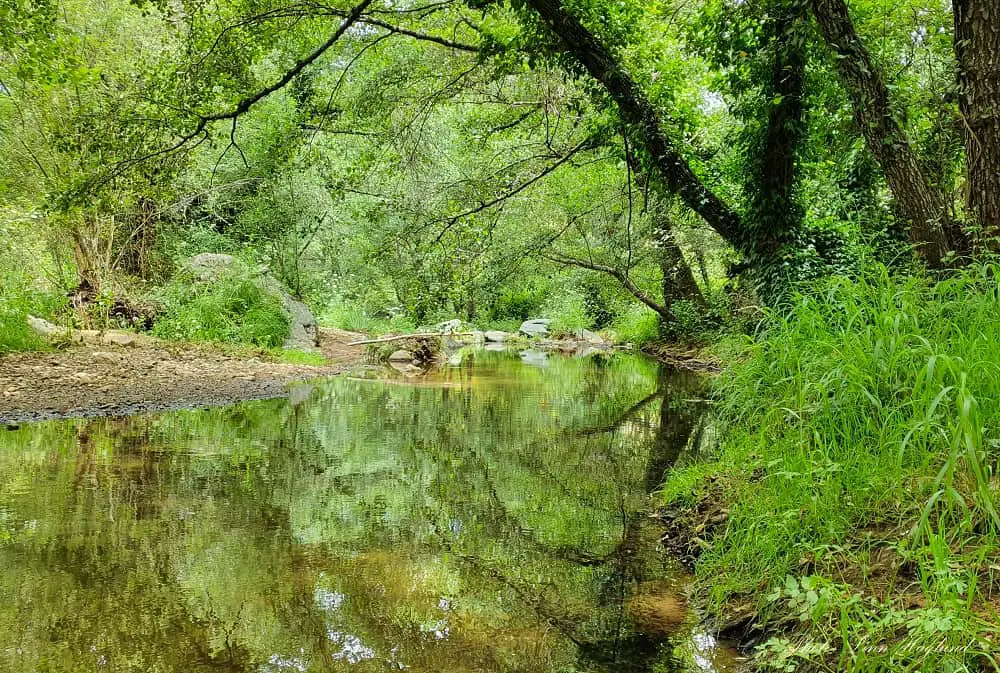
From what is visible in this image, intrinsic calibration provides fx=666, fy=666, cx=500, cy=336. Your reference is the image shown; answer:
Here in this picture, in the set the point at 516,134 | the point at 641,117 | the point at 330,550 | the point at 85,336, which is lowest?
the point at 330,550

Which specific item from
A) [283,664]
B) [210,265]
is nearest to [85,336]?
[210,265]

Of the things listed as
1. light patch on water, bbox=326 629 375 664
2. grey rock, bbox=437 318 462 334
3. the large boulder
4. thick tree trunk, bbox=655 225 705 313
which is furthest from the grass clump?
light patch on water, bbox=326 629 375 664

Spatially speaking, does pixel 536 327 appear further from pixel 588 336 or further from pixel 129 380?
pixel 129 380

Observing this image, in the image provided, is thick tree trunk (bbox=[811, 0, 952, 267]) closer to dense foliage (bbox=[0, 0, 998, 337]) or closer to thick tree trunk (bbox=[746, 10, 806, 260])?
dense foliage (bbox=[0, 0, 998, 337])

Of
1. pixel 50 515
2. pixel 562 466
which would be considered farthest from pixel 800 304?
pixel 50 515

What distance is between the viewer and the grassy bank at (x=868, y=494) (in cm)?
237

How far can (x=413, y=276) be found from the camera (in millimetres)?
9922

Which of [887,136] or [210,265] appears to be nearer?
[887,136]

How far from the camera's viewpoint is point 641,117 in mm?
7207

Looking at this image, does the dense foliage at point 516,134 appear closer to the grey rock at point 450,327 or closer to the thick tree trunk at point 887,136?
the thick tree trunk at point 887,136

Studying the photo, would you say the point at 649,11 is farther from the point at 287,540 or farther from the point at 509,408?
the point at 287,540

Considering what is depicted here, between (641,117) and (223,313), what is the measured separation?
30.9ft

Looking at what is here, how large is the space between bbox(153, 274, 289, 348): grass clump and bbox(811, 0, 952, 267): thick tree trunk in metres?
11.0

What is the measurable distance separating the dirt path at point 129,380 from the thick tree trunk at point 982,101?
826 cm
